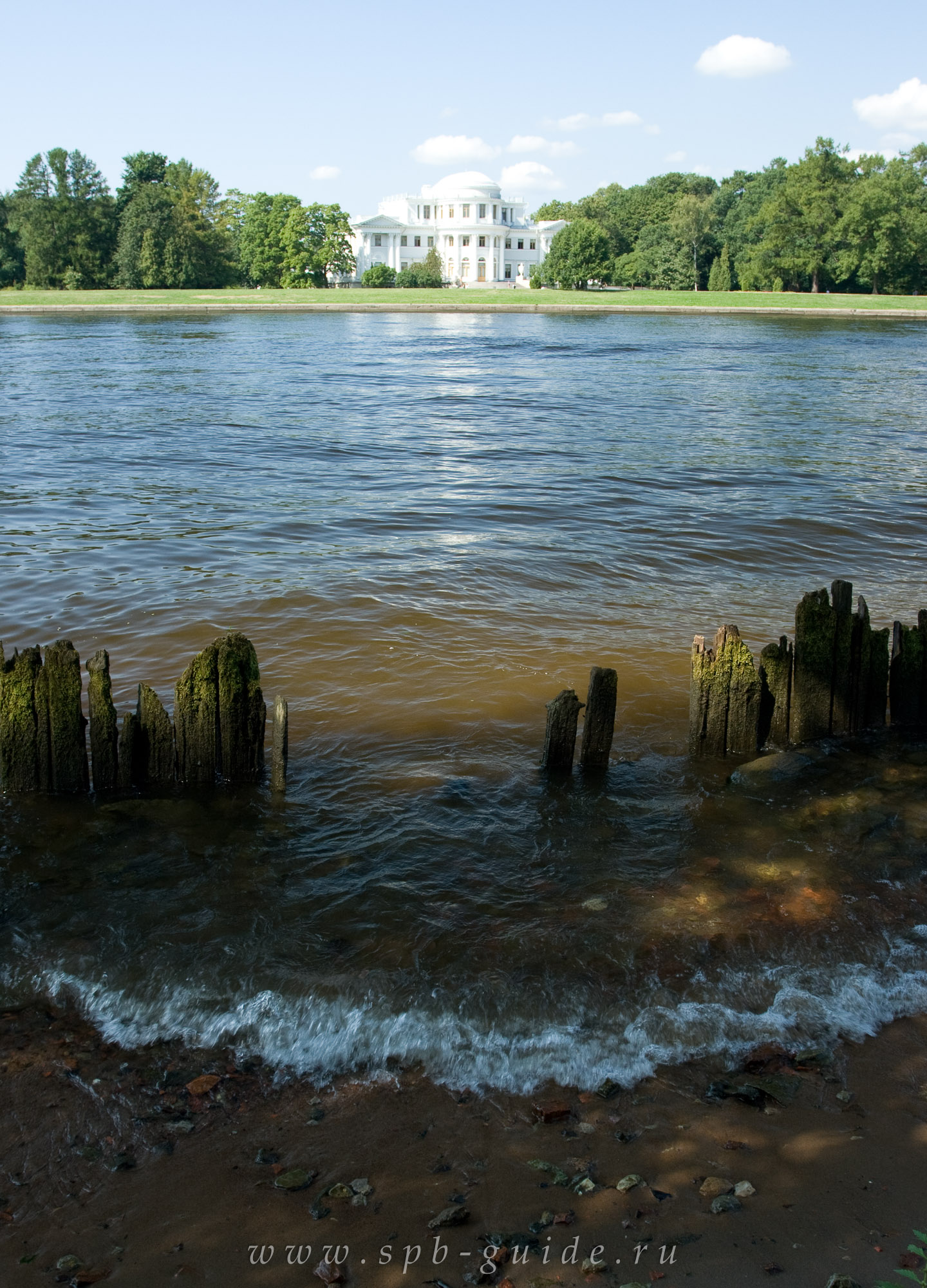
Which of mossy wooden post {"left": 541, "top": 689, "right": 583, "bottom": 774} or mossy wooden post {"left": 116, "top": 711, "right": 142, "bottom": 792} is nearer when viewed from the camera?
mossy wooden post {"left": 116, "top": 711, "right": 142, "bottom": 792}

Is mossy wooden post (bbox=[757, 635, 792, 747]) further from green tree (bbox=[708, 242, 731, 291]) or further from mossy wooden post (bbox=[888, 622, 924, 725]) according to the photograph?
green tree (bbox=[708, 242, 731, 291])

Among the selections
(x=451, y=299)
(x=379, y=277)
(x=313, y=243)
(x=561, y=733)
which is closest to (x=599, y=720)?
(x=561, y=733)

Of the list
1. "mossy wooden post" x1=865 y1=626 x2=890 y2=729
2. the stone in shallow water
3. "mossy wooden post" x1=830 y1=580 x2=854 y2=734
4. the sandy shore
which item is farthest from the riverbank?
the sandy shore

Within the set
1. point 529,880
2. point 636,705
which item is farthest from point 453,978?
point 636,705

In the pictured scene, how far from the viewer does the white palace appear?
442 ft

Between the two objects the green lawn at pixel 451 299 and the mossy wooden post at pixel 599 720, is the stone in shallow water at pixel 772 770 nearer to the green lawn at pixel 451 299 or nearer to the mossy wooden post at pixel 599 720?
the mossy wooden post at pixel 599 720

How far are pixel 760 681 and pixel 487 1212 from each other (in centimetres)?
425

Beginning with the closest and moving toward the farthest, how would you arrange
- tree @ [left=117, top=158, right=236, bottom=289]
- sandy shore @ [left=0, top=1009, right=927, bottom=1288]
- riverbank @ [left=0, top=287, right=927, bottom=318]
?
sandy shore @ [left=0, top=1009, right=927, bottom=1288], riverbank @ [left=0, top=287, right=927, bottom=318], tree @ [left=117, top=158, right=236, bottom=289]

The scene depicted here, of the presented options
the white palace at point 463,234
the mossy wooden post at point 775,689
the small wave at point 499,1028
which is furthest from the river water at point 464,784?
the white palace at point 463,234

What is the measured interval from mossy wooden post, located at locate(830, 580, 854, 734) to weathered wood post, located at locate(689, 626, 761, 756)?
63 centimetres

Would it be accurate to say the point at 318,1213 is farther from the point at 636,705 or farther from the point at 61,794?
the point at 636,705

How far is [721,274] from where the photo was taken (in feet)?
314

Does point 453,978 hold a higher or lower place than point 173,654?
lower

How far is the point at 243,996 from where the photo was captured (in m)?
4.36
